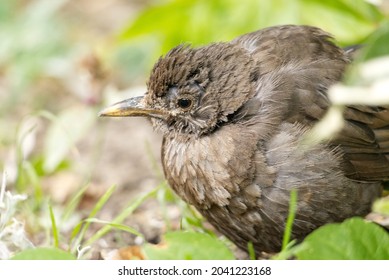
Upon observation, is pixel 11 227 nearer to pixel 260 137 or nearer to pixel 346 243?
pixel 260 137

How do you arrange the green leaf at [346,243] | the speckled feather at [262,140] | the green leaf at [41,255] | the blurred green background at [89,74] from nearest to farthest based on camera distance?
the green leaf at [346,243], the green leaf at [41,255], the speckled feather at [262,140], the blurred green background at [89,74]

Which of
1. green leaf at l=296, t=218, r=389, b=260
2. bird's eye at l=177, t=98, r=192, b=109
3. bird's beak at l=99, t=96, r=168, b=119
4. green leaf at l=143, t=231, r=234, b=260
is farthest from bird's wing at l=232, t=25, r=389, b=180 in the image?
green leaf at l=143, t=231, r=234, b=260

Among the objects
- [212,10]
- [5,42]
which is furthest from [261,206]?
[5,42]

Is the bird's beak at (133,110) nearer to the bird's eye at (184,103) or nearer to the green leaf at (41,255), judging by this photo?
the bird's eye at (184,103)

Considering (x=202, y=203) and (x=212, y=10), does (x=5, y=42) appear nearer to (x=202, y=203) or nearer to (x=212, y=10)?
(x=212, y=10)

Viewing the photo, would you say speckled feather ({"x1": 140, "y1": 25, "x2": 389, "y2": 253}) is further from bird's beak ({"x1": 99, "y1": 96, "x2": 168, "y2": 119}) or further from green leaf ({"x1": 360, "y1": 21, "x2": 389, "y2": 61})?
green leaf ({"x1": 360, "y1": 21, "x2": 389, "y2": 61})

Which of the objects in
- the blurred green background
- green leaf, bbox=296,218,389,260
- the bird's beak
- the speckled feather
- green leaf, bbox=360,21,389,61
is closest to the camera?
green leaf, bbox=360,21,389,61

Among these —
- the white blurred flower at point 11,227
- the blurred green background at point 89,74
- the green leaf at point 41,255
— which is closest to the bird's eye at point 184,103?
the blurred green background at point 89,74
